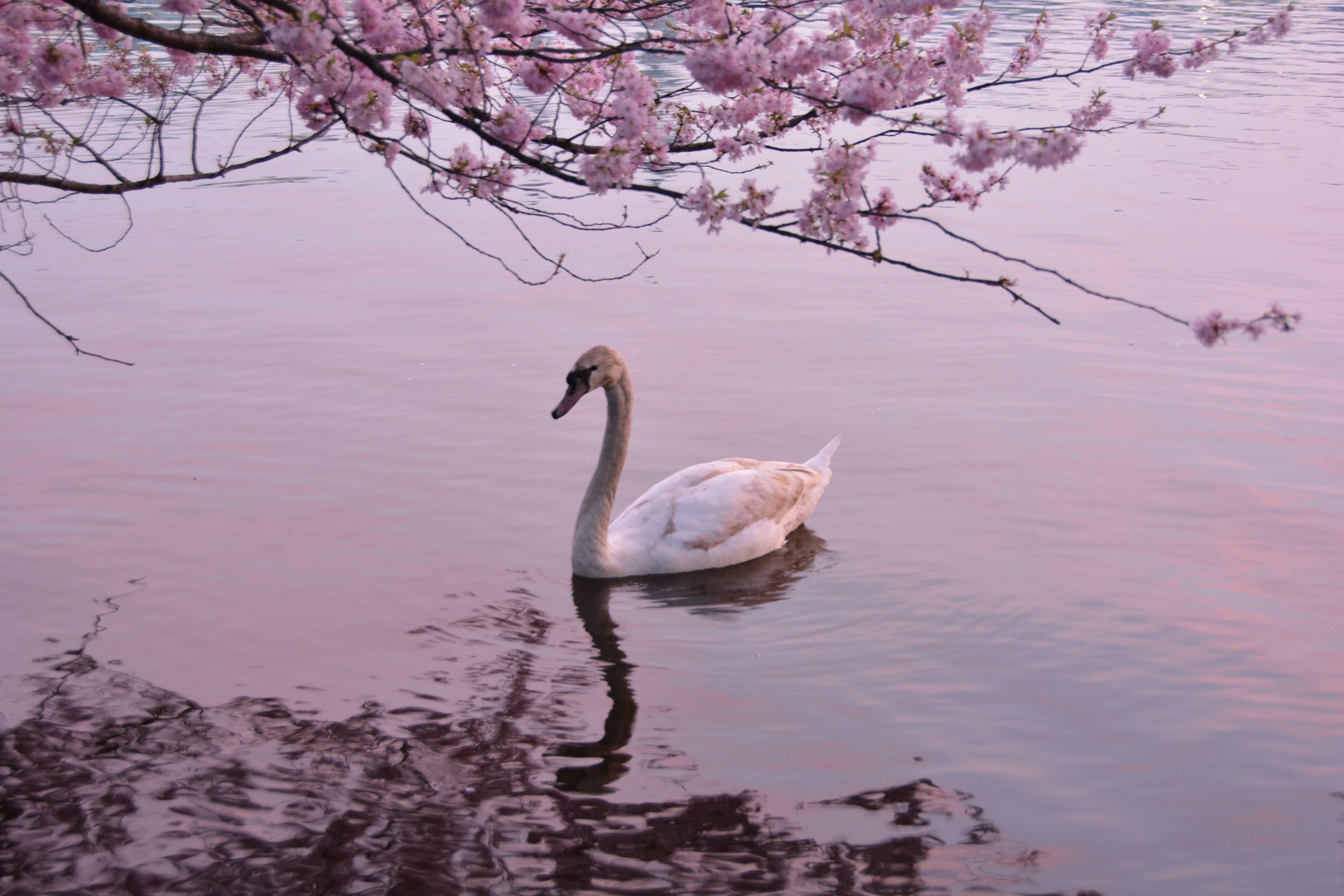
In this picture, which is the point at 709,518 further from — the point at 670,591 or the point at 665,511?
the point at 670,591

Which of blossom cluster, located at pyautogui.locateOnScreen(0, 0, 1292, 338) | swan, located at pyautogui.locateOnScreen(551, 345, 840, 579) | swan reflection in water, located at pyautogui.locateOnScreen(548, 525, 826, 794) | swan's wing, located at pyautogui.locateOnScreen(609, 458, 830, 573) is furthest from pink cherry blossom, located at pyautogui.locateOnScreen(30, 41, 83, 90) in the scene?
swan's wing, located at pyautogui.locateOnScreen(609, 458, 830, 573)

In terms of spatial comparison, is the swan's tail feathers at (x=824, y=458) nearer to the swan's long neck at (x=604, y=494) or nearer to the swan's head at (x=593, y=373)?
the swan's long neck at (x=604, y=494)

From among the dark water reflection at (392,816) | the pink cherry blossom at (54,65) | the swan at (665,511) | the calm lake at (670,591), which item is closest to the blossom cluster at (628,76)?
the pink cherry blossom at (54,65)

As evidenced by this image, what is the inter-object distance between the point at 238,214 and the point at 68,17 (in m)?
10.9

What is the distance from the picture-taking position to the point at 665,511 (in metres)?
7.66

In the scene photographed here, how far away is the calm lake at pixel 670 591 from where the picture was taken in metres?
4.87

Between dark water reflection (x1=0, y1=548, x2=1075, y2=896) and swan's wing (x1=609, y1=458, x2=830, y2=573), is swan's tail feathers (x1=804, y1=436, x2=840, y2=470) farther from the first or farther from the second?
dark water reflection (x1=0, y1=548, x2=1075, y2=896)

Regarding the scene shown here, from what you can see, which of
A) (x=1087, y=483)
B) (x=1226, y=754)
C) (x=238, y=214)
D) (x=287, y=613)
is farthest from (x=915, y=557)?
(x=238, y=214)

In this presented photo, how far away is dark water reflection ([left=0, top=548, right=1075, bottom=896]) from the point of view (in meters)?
4.56

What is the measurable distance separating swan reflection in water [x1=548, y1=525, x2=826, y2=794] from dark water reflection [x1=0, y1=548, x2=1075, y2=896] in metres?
0.03

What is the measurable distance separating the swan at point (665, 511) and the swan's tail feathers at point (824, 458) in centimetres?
37

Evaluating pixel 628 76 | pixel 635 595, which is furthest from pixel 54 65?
pixel 635 595

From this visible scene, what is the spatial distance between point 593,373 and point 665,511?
97 cm

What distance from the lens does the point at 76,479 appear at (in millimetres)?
8453
